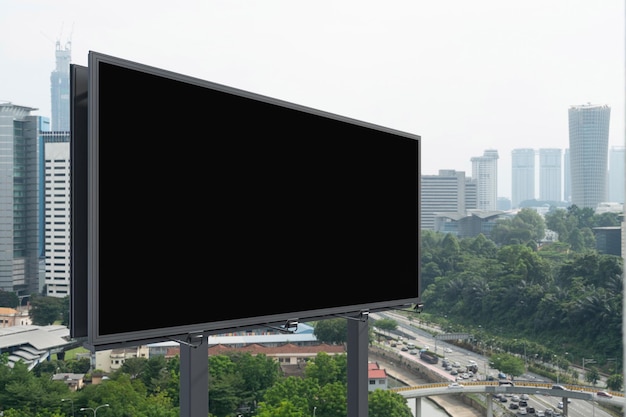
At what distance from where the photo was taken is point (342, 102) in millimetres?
13703

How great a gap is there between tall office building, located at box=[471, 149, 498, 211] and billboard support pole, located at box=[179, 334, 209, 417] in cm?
1245

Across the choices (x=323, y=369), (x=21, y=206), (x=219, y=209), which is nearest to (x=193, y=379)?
(x=219, y=209)

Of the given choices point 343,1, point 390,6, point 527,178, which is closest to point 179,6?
point 343,1

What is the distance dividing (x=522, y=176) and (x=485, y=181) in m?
0.77

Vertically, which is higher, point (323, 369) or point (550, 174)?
point (550, 174)

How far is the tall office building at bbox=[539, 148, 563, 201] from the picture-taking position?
540 inches

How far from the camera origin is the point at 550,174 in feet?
46.9

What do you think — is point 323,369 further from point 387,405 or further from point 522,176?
point 522,176

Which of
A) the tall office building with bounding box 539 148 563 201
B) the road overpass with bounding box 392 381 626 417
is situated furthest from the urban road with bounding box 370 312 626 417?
the tall office building with bounding box 539 148 563 201

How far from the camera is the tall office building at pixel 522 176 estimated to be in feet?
44.3

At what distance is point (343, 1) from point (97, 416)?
7.51m

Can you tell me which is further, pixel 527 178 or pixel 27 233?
pixel 527 178

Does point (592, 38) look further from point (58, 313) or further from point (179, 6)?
point (58, 313)

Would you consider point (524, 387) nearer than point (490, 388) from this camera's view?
Yes
